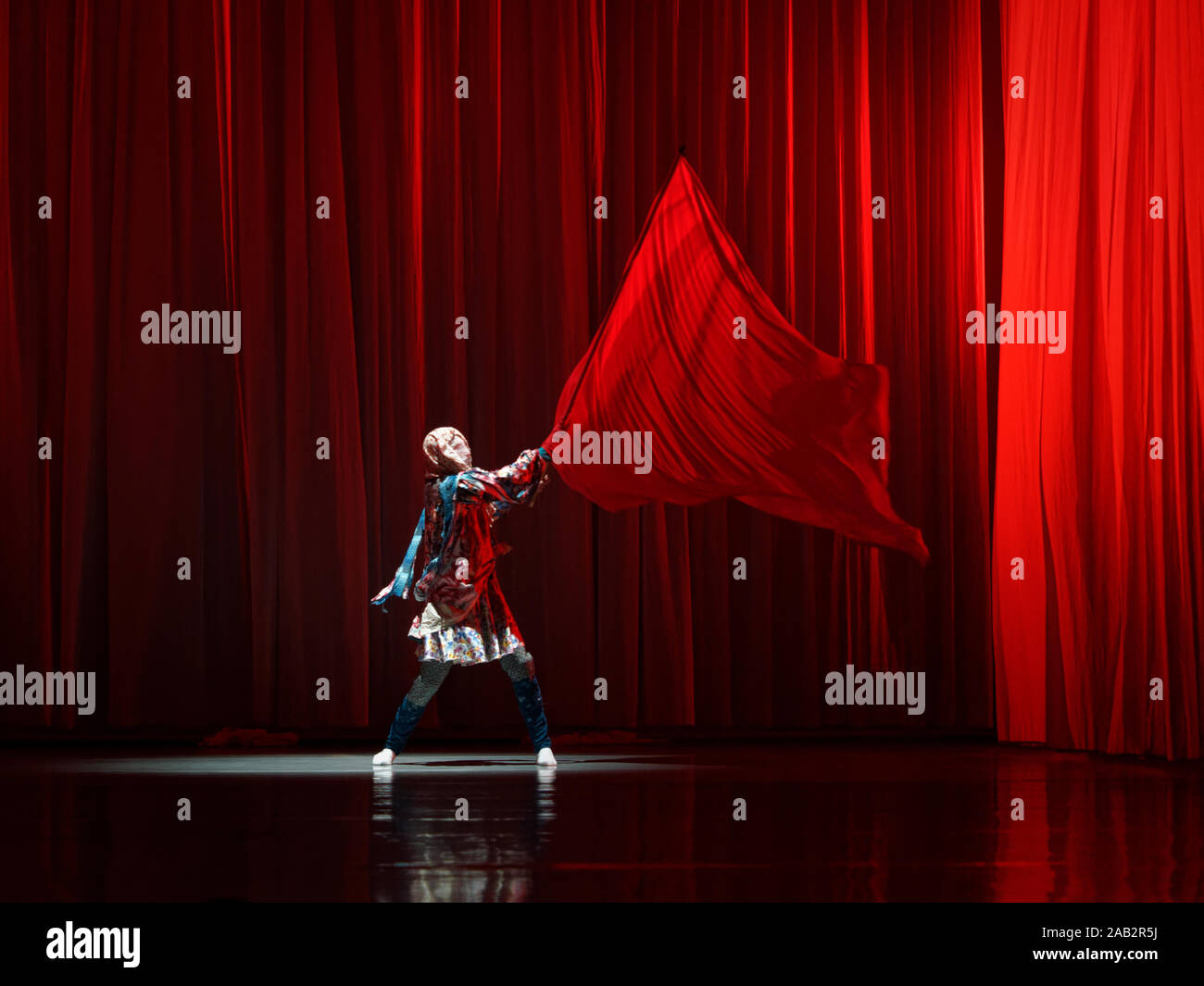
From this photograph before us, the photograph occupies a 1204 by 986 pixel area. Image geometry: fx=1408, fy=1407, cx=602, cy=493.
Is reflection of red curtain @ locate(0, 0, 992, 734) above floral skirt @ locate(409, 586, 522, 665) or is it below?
above

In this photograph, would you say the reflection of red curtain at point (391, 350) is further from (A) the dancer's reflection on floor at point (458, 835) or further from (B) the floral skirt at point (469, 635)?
(A) the dancer's reflection on floor at point (458, 835)

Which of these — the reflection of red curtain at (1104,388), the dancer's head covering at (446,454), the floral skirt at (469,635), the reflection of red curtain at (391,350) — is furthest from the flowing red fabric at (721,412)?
the reflection of red curtain at (391,350)

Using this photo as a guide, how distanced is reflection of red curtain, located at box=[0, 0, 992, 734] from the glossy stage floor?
46.1 inches

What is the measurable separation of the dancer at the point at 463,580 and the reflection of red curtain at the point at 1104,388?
9.07 feet

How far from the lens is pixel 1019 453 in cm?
766

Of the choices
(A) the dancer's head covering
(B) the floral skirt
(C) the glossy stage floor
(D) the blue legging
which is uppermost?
(A) the dancer's head covering

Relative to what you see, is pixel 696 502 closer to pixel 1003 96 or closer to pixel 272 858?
pixel 272 858

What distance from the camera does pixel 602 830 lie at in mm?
4102

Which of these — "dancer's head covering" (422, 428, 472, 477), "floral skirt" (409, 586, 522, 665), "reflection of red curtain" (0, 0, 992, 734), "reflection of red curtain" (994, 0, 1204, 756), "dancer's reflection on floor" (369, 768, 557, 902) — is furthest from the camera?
"reflection of red curtain" (0, 0, 992, 734)

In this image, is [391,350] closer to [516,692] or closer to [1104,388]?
[516,692]

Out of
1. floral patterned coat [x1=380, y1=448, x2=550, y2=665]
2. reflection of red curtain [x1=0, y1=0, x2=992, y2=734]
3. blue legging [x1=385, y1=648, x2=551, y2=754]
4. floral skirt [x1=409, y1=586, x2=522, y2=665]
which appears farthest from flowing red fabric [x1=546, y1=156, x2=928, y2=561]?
reflection of red curtain [x1=0, y1=0, x2=992, y2=734]

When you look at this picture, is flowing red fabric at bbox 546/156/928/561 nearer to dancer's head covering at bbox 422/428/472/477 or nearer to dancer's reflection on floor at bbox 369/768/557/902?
dancer's head covering at bbox 422/428/472/477

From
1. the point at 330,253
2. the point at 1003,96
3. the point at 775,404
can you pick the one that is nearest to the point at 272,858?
the point at 775,404

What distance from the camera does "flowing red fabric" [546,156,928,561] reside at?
19.7 feet
